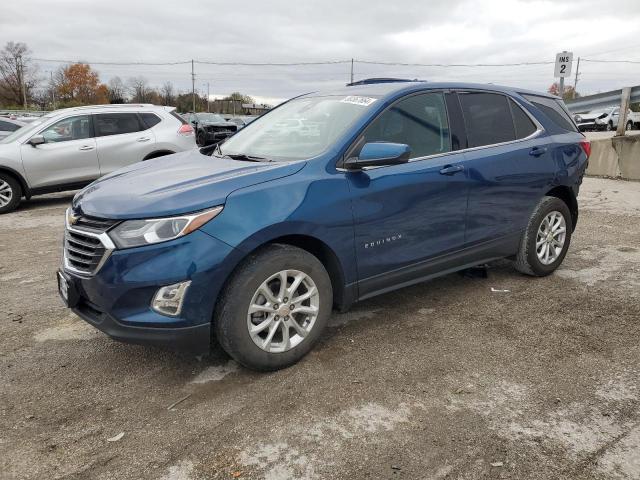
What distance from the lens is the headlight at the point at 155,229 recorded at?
8.91ft

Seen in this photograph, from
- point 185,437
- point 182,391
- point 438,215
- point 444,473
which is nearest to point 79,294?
point 182,391

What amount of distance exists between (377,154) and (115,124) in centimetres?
758

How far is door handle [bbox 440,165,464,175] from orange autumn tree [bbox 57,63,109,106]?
88332 mm

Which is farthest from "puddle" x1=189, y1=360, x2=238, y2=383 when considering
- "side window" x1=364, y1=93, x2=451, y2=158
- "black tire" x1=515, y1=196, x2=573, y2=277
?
"black tire" x1=515, y1=196, x2=573, y2=277

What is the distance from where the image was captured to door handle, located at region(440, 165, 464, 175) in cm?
378

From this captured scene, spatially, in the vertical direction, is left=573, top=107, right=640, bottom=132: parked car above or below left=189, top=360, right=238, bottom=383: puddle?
above

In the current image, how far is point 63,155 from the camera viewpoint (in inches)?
352

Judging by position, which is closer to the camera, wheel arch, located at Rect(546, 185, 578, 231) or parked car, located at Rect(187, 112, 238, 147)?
wheel arch, located at Rect(546, 185, 578, 231)

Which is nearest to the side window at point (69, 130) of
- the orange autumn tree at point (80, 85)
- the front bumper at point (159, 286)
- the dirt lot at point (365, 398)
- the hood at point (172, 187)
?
the dirt lot at point (365, 398)

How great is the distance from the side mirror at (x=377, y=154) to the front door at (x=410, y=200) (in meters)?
0.08

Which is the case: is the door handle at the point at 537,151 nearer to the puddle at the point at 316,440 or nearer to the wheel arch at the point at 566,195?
the wheel arch at the point at 566,195

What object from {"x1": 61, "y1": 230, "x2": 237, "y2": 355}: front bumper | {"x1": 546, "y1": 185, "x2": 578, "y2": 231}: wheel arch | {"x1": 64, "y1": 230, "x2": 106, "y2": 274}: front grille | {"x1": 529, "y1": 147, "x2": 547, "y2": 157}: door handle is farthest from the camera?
{"x1": 546, "y1": 185, "x2": 578, "y2": 231}: wheel arch

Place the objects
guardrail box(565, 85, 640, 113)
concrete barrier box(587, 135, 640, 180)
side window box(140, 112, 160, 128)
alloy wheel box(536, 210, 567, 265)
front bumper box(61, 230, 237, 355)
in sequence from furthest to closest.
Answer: guardrail box(565, 85, 640, 113), concrete barrier box(587, 135, 640, 180), side window box(140, 112, 160, 128), alloy wheel box(536, 210, 567, 265), front bumper box(61, 230, 237, 355)

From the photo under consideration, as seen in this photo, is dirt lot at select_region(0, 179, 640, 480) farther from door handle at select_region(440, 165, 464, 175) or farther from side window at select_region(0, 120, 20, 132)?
side window at select_region(0, 120, 20, 132)
